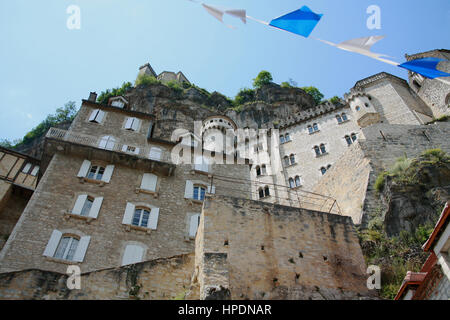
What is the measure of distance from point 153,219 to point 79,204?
327 centimetres

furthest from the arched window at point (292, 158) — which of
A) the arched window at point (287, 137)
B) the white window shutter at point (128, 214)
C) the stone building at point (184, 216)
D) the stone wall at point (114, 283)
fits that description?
the stone wall at point (114, 283)

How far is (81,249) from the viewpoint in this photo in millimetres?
13852

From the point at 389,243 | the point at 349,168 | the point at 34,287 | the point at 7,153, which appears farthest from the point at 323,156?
the point at 34,287

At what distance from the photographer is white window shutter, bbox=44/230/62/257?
13389 millimetres

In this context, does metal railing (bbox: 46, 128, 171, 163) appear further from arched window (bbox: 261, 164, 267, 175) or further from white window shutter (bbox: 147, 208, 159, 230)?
arched window (bbox: 261, 164, 267, 175)

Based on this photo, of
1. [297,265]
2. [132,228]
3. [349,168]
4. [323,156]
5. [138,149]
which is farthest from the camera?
[323,156]

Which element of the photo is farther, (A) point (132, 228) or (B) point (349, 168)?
(B) point (349, 168)

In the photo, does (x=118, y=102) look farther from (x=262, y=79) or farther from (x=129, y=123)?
(x=262, y=79)

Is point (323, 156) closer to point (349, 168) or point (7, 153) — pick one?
point (349, 168)

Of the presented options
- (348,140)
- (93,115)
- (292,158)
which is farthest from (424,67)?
(292,158)

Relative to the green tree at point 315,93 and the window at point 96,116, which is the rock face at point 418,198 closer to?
the window at point 96,116

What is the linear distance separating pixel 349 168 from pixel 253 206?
10998 mm

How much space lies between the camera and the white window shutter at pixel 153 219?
1561cm

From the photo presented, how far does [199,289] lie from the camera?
9.62 m
